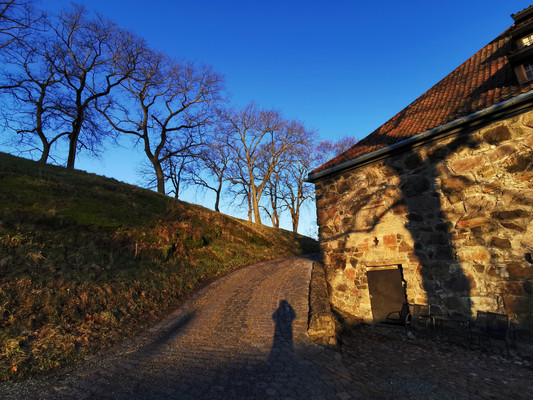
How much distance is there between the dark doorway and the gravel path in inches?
20.9

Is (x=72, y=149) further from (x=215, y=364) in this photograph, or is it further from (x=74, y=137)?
(x=215, y=364)

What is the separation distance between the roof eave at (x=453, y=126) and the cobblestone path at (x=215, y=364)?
4.36 meters

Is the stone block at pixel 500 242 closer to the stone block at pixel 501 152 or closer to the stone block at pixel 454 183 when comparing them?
the stone block at pixel 454 183

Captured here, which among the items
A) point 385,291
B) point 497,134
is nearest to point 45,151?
point 385,291

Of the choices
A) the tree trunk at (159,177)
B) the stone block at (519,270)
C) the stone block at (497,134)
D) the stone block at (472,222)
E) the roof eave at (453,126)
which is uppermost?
the tree trunk at (159,177)

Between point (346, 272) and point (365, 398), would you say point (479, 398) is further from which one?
point (346, 272)

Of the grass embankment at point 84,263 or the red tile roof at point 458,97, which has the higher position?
the red tile roof at point 458,97

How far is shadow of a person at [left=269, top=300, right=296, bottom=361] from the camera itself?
184 inches

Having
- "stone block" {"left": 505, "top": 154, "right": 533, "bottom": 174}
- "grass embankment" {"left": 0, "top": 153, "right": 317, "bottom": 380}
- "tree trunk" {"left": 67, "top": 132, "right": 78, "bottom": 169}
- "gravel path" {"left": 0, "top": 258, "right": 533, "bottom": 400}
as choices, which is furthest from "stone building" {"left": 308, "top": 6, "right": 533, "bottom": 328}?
"tree trunk" {"left": 67, "top": 132, "right": 78, "bottom": 169}

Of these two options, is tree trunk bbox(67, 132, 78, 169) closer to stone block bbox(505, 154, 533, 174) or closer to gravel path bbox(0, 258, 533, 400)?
gravel path bbox(0, 258, 533, 400)

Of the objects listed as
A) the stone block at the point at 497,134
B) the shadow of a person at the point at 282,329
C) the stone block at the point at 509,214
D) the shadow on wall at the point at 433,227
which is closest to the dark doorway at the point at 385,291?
the shadow on wall at the point at 433,227

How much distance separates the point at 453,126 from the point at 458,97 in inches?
69.6

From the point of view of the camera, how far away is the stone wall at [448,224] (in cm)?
514

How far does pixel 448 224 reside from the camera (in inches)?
234
